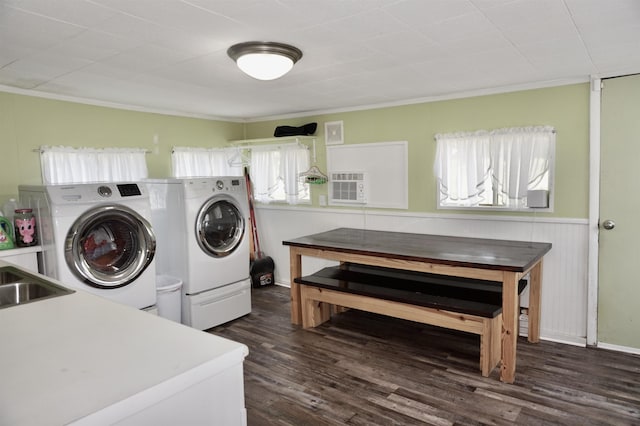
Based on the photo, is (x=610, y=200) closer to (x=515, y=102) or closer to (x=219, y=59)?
(x=515, y=102)

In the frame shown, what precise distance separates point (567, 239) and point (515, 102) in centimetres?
122

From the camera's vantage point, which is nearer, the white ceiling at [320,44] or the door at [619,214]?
the white ceiling at [320,44]

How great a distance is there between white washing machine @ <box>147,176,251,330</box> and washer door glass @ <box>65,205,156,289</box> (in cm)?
41

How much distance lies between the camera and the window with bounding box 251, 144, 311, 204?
16.6 feet

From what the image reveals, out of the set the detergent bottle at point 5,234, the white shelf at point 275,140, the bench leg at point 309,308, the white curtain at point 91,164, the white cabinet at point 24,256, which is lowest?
the bench leg at point 309,308

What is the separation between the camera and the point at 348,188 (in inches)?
184

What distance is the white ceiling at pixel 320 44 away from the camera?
73.9 inches

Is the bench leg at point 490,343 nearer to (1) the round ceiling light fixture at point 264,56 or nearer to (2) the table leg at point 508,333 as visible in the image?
(2) the table leg at point 508,333

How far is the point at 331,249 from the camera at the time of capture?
3605 millimetres

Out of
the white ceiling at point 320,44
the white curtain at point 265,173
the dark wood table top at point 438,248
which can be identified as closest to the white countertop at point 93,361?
the white ceiling at point 320,44

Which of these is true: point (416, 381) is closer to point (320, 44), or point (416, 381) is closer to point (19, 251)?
point (320, 44)

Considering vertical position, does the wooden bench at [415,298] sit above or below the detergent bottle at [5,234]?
below

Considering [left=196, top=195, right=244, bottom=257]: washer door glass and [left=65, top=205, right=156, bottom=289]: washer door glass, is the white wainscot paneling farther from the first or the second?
[left=65, top=205, right=156, bottom=289]: washer door glass

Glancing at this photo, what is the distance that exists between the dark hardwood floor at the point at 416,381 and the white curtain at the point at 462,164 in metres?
1.29
